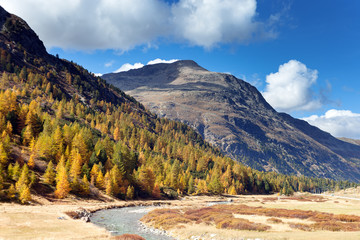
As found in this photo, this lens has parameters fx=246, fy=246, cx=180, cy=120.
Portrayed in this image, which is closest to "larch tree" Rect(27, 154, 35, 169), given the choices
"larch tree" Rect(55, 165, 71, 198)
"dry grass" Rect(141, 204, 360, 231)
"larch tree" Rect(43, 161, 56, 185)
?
"larch tree" Rect(43, 161, 56, 185)

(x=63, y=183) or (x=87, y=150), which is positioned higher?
(x=87, y=150)

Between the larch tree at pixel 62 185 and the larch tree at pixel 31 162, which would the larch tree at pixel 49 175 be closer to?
the larch tree at pixel 62 185

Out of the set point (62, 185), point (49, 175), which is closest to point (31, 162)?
point (49, 175)

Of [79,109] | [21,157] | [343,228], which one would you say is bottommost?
→ [343,228]

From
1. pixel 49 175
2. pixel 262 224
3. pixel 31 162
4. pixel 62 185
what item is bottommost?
pixel 262 224

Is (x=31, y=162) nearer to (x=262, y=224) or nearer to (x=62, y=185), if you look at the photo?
(x=62, y=185)

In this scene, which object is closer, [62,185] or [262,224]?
[262,224]

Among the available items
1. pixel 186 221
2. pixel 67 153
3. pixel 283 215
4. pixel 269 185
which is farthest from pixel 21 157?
pixel 269 185

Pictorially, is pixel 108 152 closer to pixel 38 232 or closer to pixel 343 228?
pixel 38 232

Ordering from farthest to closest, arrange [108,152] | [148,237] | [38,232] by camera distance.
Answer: [108,152] < [148,237] < [38,232]

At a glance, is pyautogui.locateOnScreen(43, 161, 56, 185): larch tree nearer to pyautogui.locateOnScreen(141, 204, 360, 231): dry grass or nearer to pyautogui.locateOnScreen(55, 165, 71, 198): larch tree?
pyautogui.locateOnScreen(55, 165, 71, 198): larch tree

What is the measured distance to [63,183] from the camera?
6288 centimetres

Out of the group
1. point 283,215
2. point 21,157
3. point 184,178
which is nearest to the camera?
point 283,215

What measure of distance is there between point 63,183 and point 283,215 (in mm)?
52517
